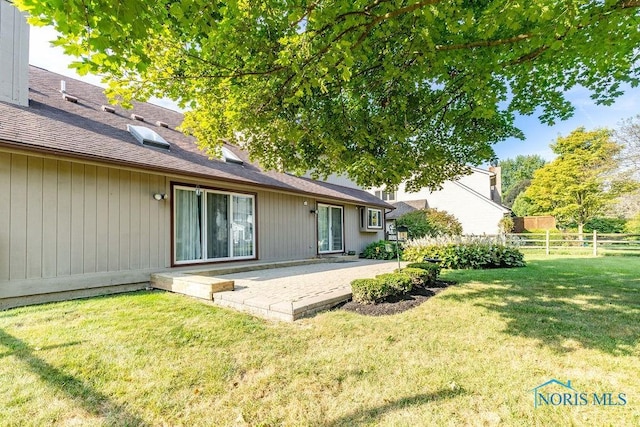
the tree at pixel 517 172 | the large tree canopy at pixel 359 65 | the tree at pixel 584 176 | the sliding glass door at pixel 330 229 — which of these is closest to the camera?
the large tree canopy at pixel 359 65

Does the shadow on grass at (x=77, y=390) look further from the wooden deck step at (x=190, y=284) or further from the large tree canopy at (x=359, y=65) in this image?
the large tree canopy at (x=359, y=65)

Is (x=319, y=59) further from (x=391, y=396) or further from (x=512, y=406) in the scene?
(x=512, y=406)

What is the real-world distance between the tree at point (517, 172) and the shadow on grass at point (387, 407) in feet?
168

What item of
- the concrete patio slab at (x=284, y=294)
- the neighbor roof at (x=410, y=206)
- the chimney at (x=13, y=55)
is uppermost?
the chimney at (x=13, y=55)

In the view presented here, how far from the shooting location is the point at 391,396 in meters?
2.42

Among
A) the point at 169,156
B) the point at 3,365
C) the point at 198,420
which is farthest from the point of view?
the point at 169,156

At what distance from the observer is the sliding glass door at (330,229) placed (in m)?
12.0

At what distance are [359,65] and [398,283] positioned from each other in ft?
12.0

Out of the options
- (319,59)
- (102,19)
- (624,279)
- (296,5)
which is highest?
(296,5)

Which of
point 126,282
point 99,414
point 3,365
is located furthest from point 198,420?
point 126,282

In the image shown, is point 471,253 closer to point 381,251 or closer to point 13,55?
point 381,251

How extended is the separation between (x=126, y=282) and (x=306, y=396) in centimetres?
522

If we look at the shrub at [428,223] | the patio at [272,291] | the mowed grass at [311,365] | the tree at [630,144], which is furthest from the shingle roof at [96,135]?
the tree at [630,144]

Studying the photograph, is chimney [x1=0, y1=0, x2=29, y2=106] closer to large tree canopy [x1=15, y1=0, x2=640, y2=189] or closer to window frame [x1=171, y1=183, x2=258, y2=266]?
window frame [x1=171, y1=183, x2=258, y2=266]
